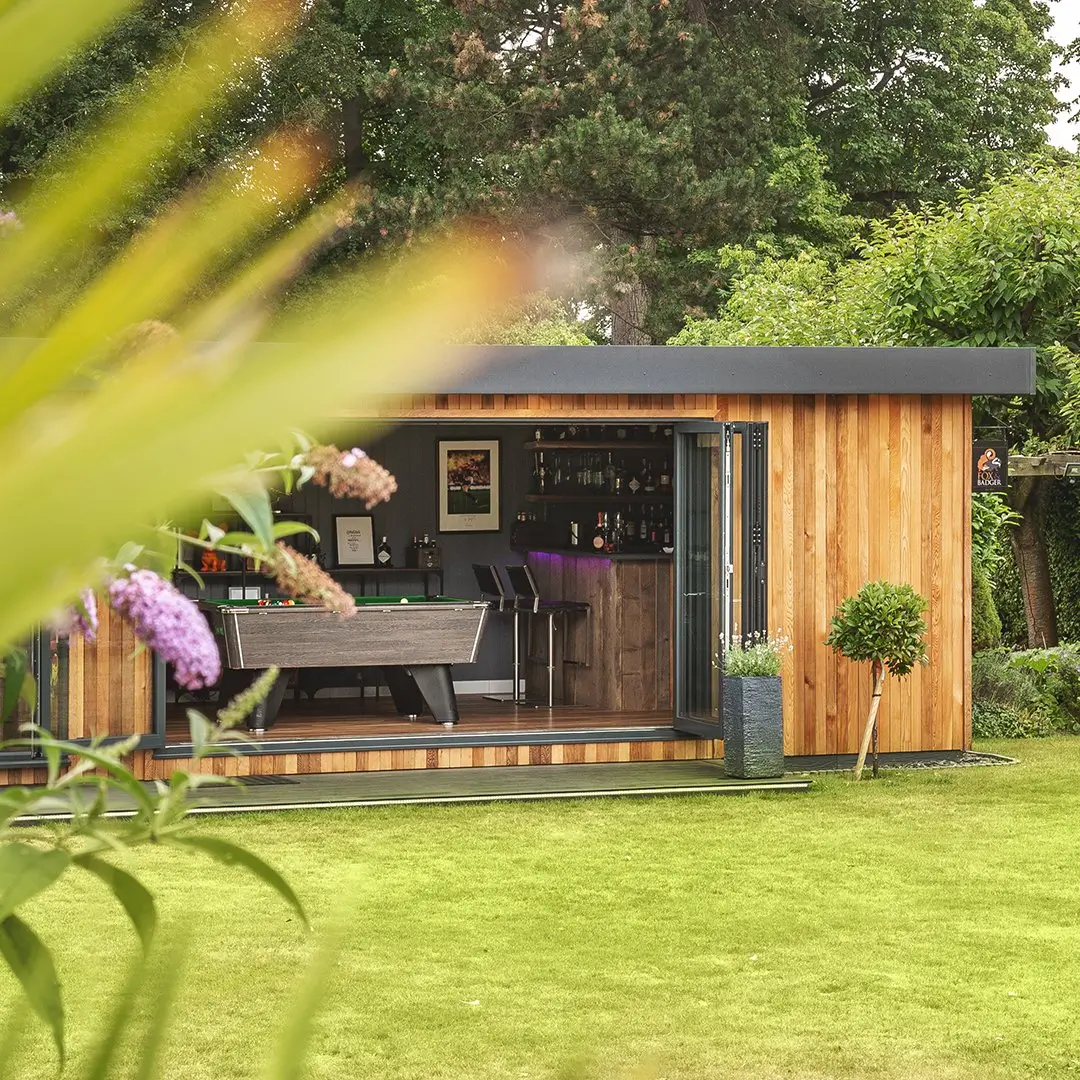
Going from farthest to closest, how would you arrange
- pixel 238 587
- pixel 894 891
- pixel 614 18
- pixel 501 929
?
pixel 614 18
pixel 238 587
pixel 894 891
pixel 501 929

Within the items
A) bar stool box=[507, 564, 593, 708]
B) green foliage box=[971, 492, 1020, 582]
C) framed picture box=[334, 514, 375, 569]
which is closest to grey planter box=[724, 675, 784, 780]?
bar stool box=[507, 564, 593, 708]

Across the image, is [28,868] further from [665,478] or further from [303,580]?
[665,478]

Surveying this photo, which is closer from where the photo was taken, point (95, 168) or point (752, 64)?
point (95, 168)

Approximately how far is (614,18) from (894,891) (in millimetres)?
15868

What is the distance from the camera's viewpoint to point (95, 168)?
314 millimetres

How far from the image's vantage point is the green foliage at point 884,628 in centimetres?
1033

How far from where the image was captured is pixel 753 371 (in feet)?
34.9

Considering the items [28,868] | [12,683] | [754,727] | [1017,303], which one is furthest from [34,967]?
[1017,303]

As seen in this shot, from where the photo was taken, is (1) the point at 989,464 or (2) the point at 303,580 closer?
(2) the point at 303,580

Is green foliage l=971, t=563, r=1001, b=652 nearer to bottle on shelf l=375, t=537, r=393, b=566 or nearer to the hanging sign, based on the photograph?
the hanging sign

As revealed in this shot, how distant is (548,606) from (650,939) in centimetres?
611

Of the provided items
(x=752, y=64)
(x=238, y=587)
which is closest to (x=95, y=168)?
(x=238, y=587)

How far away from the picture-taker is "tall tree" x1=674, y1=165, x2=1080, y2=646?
14477 millimetres

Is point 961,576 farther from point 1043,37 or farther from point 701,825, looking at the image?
point 1043,37
